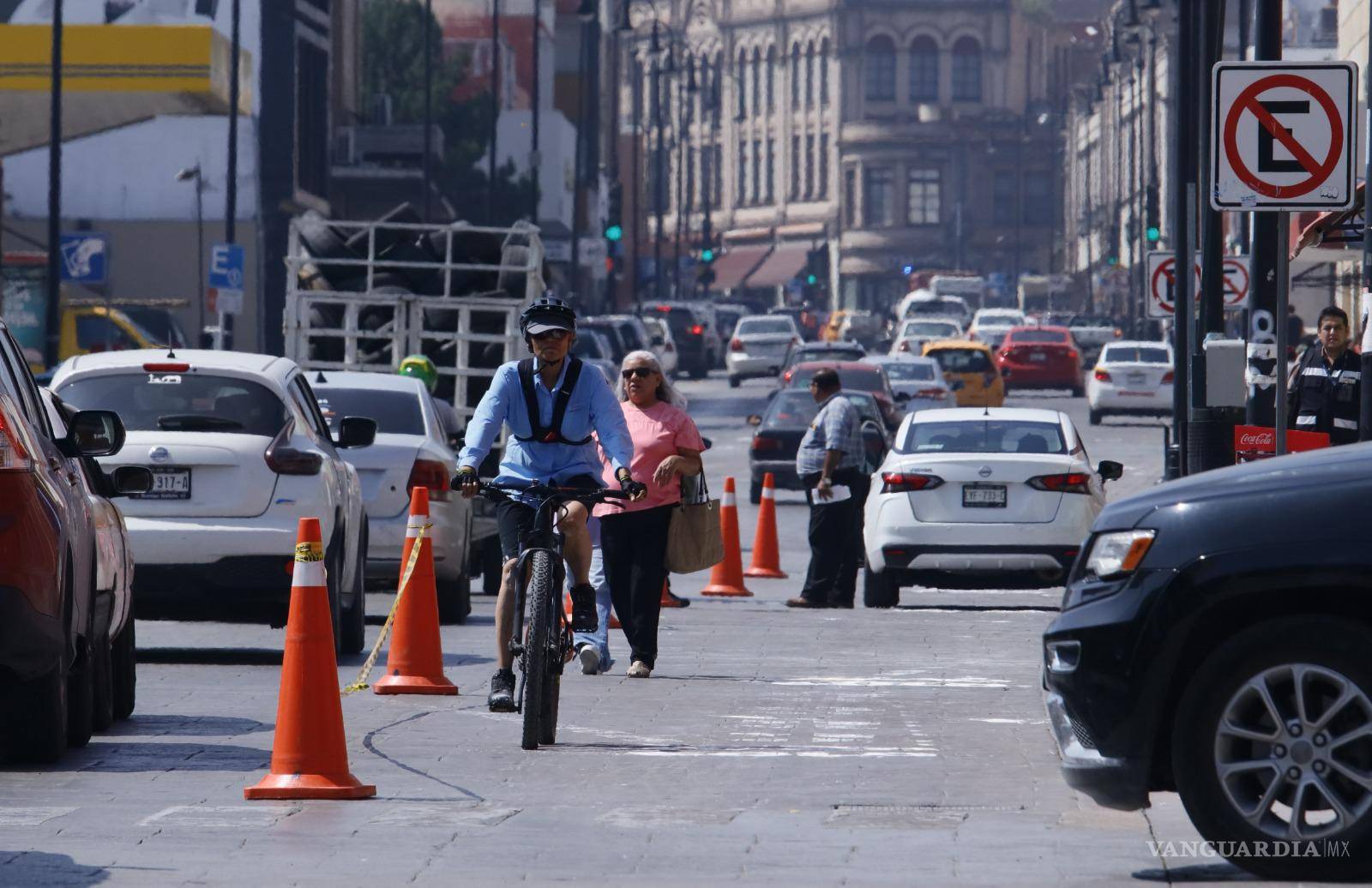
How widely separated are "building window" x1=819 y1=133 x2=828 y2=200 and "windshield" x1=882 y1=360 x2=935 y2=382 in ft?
393

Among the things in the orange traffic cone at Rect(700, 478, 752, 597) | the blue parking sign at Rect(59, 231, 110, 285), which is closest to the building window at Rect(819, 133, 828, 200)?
the blue parking sign at Rect(59, 231, 110, 285)

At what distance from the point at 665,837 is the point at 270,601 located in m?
6.33

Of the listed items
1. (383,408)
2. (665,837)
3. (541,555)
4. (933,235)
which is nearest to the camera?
(665,837)

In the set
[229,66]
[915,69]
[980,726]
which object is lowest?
[980,726]

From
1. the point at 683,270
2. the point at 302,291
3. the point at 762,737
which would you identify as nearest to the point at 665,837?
the point at 762,737

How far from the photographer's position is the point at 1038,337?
2298 inches

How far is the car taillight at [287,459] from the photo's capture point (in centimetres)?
1416

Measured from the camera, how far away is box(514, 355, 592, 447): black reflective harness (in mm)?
11258

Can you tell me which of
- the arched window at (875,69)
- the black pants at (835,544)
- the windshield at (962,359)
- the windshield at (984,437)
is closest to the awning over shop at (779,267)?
the arched window at (875,69)

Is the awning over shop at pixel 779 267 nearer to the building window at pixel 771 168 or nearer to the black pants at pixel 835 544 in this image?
the building window at pixel 771 168

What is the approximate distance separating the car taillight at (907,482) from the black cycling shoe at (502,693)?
8.00 metres

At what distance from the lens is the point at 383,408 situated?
727 inches

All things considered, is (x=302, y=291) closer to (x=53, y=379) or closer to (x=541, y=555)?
(x=53, y=379)

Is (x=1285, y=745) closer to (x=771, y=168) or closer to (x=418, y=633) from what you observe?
(x=418, y=633)
